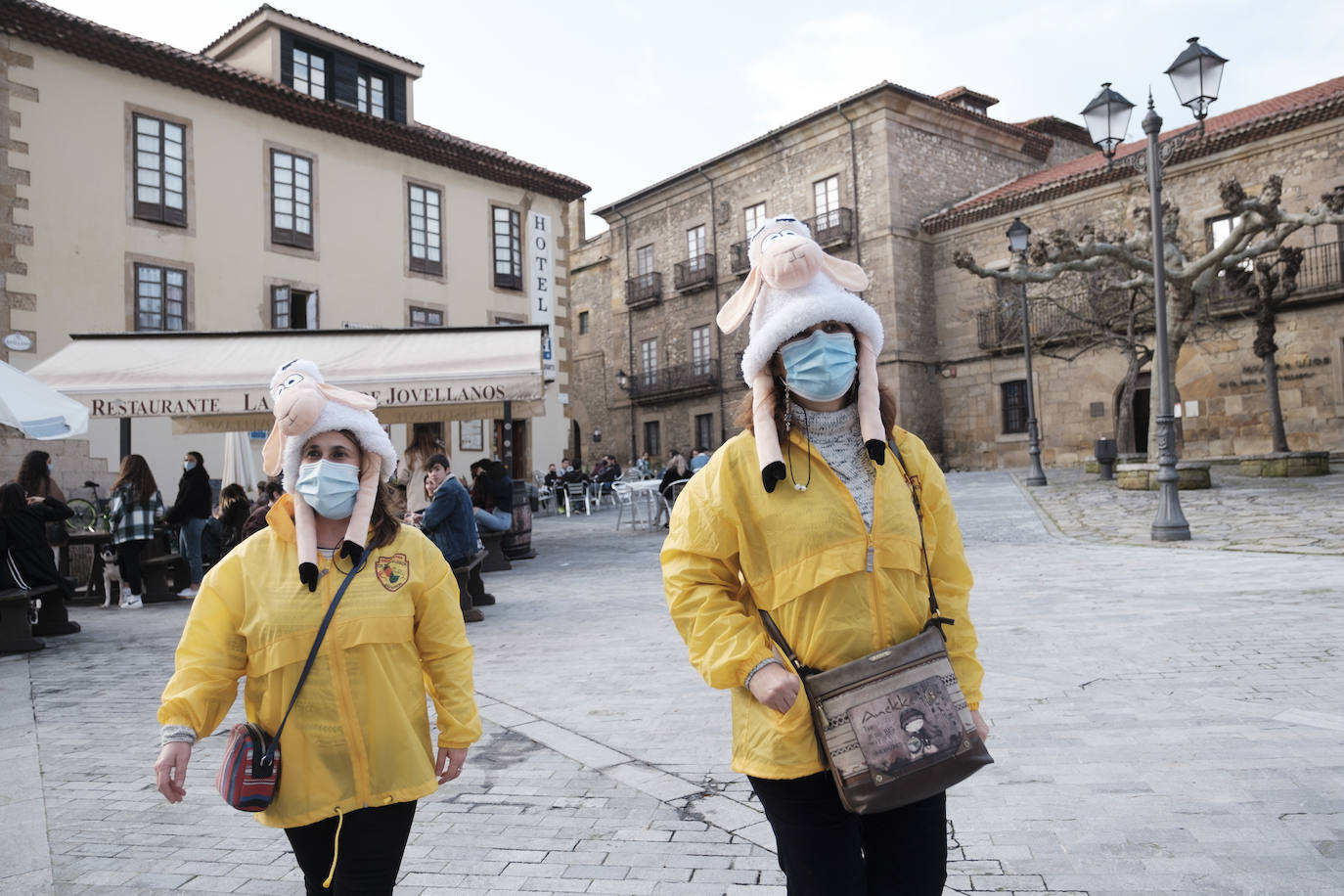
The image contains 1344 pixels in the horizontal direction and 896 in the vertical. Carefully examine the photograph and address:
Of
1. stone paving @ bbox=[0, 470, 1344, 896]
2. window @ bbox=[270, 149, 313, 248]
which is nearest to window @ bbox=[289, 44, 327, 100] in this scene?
window @ bbox=[270, 149, 313, 248]

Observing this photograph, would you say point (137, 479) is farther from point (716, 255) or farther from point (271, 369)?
point (716, 255)

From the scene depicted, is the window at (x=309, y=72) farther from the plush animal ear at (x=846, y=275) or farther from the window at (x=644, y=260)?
the plush animal ear at (x=846, y=275)

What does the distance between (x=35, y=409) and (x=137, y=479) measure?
1.47 m

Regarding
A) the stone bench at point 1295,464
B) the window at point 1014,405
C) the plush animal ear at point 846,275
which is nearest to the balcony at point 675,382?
the window at point 1014,405

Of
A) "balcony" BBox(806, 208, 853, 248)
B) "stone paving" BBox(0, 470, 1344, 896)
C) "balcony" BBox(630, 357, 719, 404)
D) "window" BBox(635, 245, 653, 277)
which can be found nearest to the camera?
"stone paving" BBox(0, 470, 1344, 896)

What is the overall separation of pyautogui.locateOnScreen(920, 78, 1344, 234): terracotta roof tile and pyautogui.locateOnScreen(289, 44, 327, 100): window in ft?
56.2

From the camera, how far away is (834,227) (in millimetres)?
29344

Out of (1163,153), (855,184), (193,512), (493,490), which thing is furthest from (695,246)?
(193,512)

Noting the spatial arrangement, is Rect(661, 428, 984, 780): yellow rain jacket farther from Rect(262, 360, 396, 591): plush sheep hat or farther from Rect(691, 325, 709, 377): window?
Rect(691, 325, 709, 377): window

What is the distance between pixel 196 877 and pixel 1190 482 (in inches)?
662

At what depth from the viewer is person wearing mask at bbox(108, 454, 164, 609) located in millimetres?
9258

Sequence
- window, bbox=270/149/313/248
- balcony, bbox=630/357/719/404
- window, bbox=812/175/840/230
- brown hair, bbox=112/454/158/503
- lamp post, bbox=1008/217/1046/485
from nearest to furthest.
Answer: brown hair, bbox=112/454/158/503 → lamp post, bbox=1008/217/1046/485 → window, bbox=270/149/313/248 → window, bbox=812/175/840/230 → balcony, bbox=630/357/719/404

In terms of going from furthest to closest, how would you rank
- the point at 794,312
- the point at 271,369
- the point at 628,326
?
the point at 628,326 < the point at 271,369 < the point at 794,312

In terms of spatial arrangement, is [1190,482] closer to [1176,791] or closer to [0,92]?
[1176,791]
